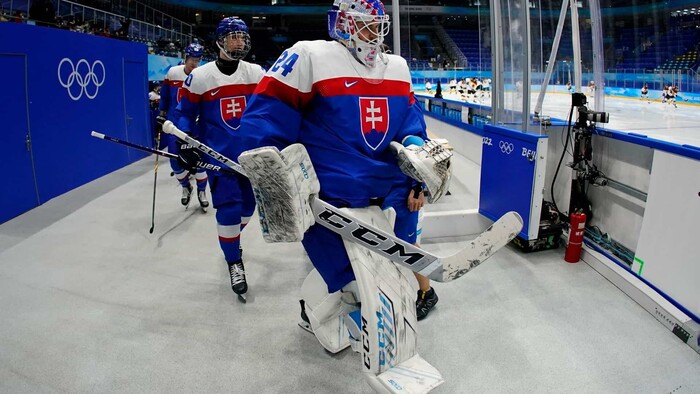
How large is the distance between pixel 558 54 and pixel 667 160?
167 centimetres

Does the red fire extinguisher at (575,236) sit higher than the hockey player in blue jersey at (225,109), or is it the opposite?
the hockey player in blue jersey at (225,109)

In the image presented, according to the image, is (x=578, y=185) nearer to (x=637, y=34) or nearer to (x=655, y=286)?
(x=655, y=286)

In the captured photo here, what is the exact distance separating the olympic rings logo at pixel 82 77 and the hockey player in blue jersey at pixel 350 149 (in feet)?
15.5

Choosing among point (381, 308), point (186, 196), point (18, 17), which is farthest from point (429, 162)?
point (18, 17)

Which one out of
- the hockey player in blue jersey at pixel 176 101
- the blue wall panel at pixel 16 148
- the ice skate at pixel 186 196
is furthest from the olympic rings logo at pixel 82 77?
the ice skate at pixel 186 196

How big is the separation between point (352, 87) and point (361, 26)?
8.5 inches

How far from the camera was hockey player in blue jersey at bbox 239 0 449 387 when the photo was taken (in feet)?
5.21

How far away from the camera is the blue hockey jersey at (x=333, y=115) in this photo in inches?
65.9

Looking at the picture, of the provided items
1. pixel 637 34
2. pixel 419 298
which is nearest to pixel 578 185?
pixel 419 298

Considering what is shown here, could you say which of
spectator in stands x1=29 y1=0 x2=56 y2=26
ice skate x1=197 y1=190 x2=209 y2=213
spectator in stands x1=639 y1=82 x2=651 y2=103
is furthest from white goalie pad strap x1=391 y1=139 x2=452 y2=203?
spectator in stands x1=29 y1=0 x2=56 y2=26

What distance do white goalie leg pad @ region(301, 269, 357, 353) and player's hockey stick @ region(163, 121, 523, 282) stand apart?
0.35 meters

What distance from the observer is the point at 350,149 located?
1.73 metres

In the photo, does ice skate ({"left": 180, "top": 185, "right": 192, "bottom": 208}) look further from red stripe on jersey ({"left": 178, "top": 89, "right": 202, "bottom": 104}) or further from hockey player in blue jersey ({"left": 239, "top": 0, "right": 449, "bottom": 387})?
hockey player in blue jersey ({"left": 239, "top": 0, "right": 449, "bottom": 387})

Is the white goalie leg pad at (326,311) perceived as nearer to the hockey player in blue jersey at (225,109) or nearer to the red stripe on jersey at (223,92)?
the hockey player in blue jersey at (225,109)
